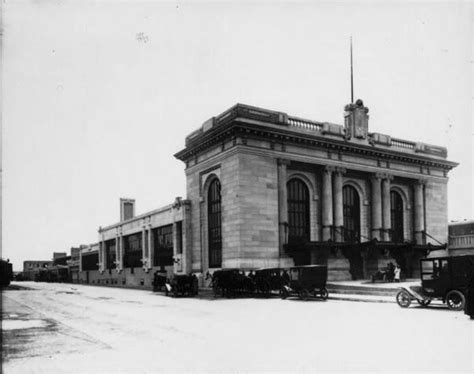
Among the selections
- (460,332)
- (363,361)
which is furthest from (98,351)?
(460,332)

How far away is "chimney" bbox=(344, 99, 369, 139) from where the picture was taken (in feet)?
120

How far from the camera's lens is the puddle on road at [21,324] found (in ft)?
49.0

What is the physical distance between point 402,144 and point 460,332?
31.4m

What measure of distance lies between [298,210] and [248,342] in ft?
79.1

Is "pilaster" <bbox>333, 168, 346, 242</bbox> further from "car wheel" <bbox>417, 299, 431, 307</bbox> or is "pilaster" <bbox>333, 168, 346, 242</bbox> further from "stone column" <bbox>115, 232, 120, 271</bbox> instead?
"stone column" <bbox>115, 232, 120, 271</bbox>

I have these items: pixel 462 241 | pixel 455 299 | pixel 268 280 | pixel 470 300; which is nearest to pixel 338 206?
pixel 268 280

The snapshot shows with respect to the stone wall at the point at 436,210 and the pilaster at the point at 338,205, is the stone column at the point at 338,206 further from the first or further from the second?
the stone wall at the point at 436,210

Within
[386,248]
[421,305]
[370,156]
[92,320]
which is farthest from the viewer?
[370,156]

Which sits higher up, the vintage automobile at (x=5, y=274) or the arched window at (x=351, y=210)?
the arched window at (x=351, y=210)

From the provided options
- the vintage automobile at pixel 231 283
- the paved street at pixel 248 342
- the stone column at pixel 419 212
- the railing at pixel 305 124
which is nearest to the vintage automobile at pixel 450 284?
the paved street at pixel 248 342

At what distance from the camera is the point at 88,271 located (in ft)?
224

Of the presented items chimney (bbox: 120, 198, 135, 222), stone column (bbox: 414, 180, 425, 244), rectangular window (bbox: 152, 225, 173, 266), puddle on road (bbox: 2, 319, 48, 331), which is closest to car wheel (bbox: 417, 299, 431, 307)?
puddle on road (bbox: 2, 319, 48, 331)

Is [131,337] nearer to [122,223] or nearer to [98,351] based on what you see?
[98,351]

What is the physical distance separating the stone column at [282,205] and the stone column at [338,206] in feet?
14.9
